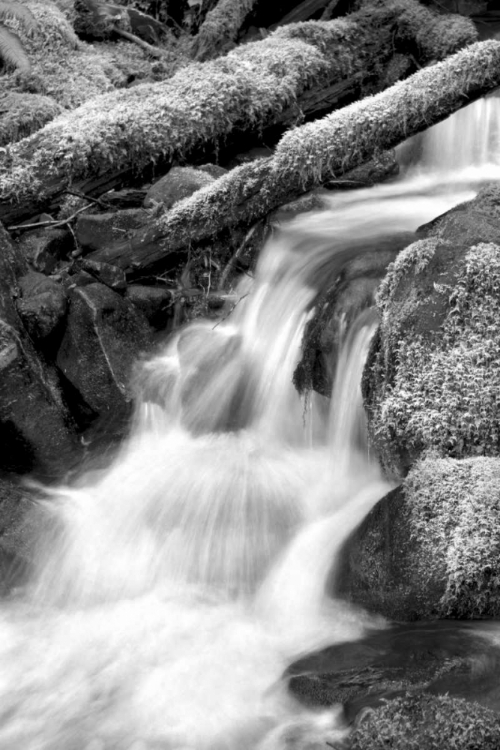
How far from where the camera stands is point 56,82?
877cm

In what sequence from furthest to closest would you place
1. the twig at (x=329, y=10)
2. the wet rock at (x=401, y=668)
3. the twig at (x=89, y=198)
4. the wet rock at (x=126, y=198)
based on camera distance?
the twig at (x=329, y=10) < the wet rock at (x=126, y=198) < the twig at (x=89, y=198) < the wet rock at (x=401, y=668)

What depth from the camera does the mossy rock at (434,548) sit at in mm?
3660

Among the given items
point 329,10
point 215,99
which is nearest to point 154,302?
point 215,99

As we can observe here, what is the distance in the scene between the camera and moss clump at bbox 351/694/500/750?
9.18 ft

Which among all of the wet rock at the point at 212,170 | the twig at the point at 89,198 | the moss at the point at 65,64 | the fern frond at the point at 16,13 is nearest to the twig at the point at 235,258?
the wet rock at the point at 212,170

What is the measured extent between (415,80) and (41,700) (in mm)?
5084

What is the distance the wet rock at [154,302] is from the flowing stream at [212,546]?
0.21 meters

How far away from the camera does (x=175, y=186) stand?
6945mm

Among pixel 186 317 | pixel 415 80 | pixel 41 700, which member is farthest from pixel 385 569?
pixel 415 80

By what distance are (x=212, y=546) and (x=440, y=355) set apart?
1777 mm

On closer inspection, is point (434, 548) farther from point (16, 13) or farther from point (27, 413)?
point (16, 13)

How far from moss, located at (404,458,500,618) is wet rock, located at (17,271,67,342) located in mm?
3093

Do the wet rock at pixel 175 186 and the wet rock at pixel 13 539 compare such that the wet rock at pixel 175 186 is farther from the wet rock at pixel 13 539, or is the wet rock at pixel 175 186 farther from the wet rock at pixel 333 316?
the wet rock at pixel 13 539

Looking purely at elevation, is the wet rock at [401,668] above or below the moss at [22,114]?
below
